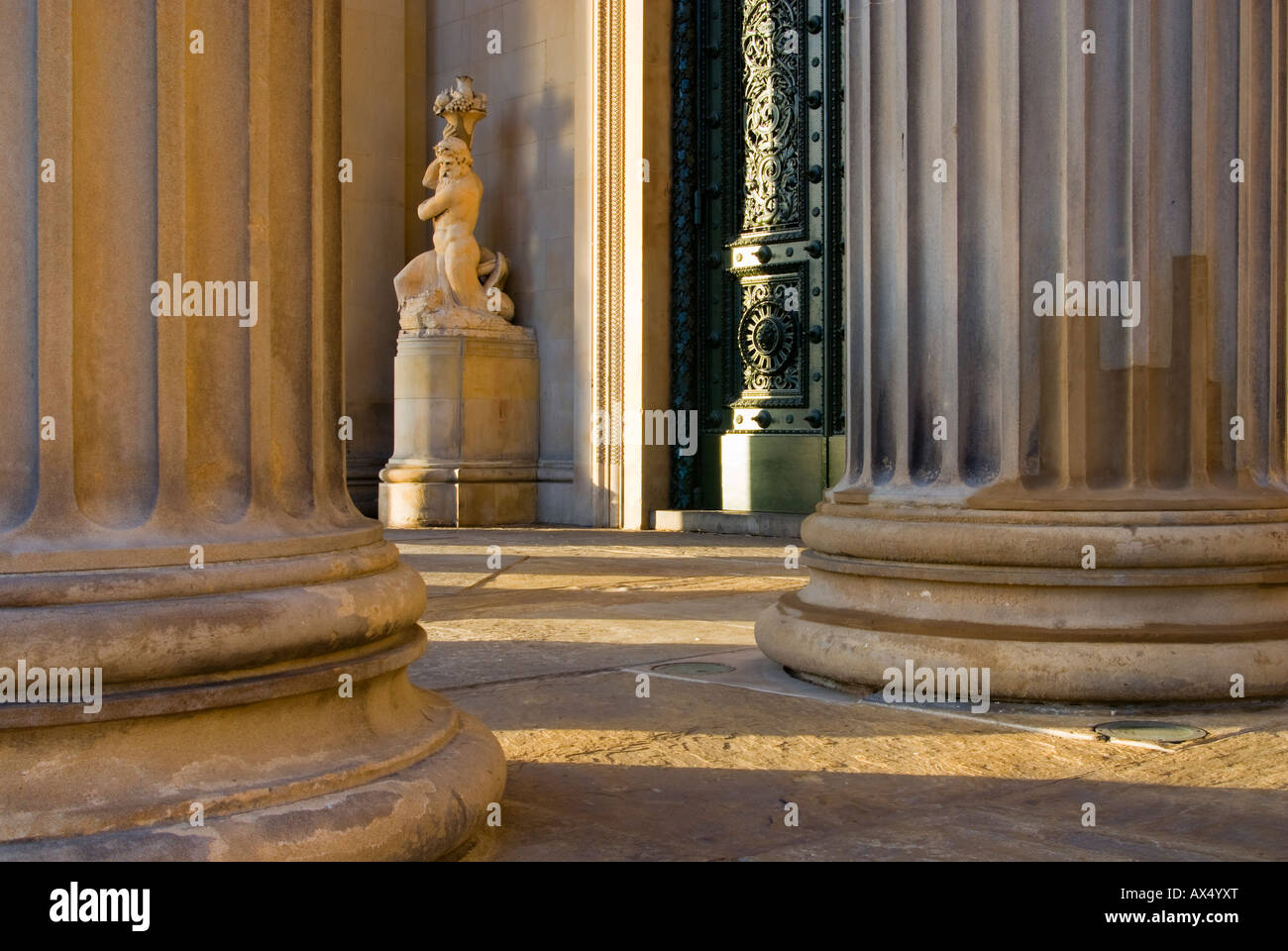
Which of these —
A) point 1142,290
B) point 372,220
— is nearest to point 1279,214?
point 1142,290

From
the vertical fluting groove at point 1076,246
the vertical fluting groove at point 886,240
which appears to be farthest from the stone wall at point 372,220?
the vertical fluting groove at point 1076,246

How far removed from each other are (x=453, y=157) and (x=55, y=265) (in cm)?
1255

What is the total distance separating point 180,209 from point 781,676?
10.5ft

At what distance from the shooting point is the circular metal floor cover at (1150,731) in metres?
4.38

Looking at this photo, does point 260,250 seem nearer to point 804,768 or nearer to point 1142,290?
point 804,768

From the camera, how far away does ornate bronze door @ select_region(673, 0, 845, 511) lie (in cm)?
1277

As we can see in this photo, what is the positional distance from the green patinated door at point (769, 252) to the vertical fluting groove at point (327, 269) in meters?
9.44

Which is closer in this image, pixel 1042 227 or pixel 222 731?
pixel 222 731

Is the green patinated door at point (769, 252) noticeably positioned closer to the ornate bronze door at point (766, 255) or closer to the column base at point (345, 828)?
the ornate bronze door at point (766, 255)

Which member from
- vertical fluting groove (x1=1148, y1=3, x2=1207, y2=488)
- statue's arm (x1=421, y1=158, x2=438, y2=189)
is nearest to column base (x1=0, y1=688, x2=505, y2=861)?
vertical fluting groove (x1=1148, y1=3, x2=1207, y2=488)

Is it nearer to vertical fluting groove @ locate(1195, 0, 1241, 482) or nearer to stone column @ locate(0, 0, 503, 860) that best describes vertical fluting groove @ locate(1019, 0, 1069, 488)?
vertical fluting groove @ locate(1195, 0, 1241, 482)

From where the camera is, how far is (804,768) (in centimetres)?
404

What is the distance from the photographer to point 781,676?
5.55m
